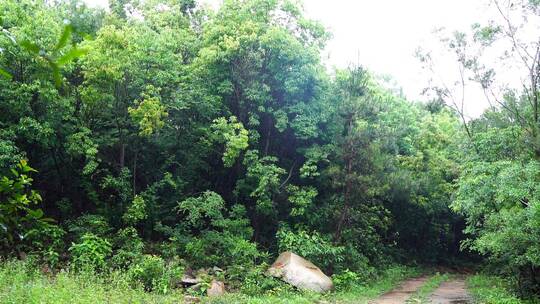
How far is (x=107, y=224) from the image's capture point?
1393 centimetres

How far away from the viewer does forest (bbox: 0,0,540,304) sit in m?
12.1

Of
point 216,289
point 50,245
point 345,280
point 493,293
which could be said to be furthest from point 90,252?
point 493,293

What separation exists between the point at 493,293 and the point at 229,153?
884 cm

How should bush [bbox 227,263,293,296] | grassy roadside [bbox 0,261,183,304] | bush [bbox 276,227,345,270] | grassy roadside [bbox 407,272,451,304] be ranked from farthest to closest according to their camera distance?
bush [bbox 276,227,345,270]
grassy roadside [bbox 407,272,451,304]
bush [bbox 227,263,293,296]
grassy roadside [bbox 0,261,183,304]

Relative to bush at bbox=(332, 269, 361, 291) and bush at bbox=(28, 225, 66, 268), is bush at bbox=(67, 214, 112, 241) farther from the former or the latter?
bush at bbox=(332, 269, 361, 291)

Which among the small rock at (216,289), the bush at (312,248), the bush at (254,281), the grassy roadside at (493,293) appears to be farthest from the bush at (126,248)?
the grassy roadside at (493,293)

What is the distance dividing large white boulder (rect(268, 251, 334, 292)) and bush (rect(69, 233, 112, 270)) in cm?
459

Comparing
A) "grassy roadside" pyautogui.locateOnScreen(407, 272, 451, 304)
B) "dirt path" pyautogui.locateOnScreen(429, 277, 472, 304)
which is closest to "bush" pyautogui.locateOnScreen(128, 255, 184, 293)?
"grassy roadside" pyautogui.locateOnScreen(407, 272, 451, 304)

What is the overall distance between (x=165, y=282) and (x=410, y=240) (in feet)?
58.9

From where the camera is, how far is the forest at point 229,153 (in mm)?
12078

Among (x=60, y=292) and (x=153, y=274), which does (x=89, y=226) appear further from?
(x=60, y=292)

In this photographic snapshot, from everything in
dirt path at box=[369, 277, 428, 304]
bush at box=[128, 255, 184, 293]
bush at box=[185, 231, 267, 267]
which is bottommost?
dirt path at box=[369, 277, 428, 304]

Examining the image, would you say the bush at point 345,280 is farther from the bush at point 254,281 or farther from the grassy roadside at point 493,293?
the grassy roadside at point 493,293

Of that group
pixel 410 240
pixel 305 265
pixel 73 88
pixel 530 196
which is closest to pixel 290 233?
pixel 305 265
